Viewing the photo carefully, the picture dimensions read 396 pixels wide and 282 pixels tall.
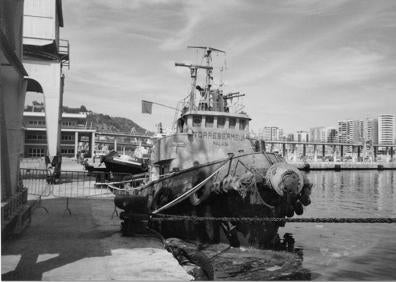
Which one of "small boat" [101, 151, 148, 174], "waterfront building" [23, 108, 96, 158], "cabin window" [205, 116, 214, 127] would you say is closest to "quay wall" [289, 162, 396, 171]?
"waterfront building" [23, 108, 96, 158]

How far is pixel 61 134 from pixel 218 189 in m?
63.3

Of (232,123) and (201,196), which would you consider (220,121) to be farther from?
(201,196)

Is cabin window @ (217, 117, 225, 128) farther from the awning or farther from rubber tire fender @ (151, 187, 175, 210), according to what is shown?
the awning

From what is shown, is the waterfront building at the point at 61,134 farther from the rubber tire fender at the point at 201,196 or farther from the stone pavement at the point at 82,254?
the stone pavement at the point at 82,254

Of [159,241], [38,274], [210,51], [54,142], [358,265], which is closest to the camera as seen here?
[38,274]

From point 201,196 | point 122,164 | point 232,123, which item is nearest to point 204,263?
point 201,196

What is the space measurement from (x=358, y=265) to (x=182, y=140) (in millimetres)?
7805

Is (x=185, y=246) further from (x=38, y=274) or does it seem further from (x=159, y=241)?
(x=38, y=274)

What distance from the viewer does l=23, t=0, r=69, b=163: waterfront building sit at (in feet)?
62.7

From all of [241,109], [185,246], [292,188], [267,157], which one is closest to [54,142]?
[241,109]

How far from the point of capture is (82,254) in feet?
24.0

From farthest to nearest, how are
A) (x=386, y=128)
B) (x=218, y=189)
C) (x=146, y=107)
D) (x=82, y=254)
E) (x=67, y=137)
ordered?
1. (x=386, y=128)
2. (x=67, y=137)
3. (x=146, y=107)
4. (x=218, y=189)
5. (x=82, y=254)

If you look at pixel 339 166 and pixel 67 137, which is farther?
pixel 339 166

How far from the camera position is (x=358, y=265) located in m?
12.5
